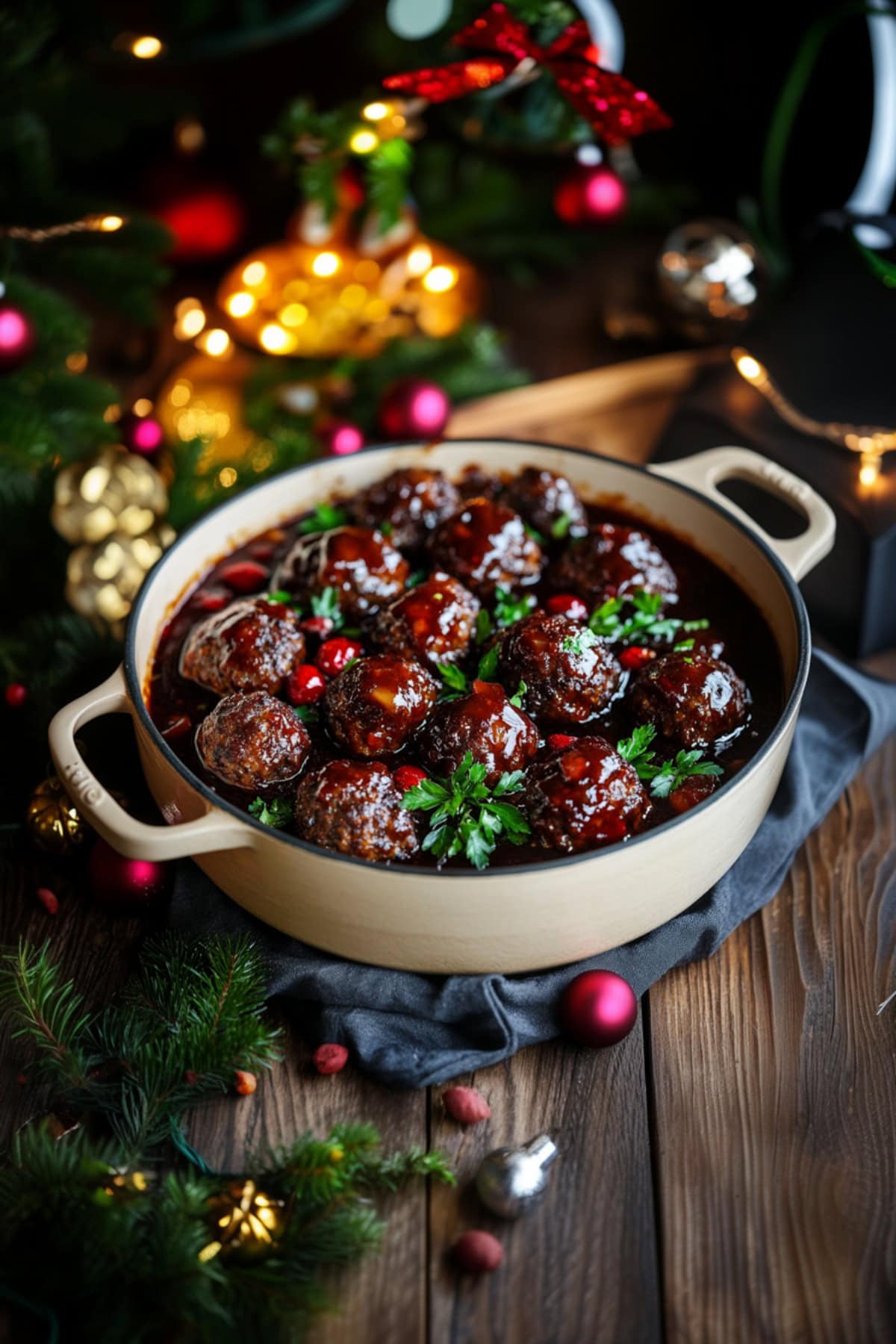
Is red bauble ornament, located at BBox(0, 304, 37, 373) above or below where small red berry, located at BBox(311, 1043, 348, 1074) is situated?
above

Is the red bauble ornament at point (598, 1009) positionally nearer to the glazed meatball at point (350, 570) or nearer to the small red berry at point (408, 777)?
the small red berry at point (408, 777)

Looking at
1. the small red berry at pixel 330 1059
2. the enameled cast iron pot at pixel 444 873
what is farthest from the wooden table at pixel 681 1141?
the enameled cast iron pot at pixel 444 873

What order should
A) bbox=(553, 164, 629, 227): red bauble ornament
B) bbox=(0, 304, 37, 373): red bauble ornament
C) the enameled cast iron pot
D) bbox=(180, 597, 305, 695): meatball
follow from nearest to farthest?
the enameled cast iron pot < bbox=(180, 597, 305, 695): meatball < bbox=(0, 304, 37, 373): red bauble ornament < bbox=(553, 164, 629, 227): red bauble ornament

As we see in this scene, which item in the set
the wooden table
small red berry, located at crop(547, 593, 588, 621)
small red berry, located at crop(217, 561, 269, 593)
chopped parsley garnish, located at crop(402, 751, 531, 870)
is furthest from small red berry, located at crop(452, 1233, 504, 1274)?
small red berry, located at crop(217, 561, 269, 593)

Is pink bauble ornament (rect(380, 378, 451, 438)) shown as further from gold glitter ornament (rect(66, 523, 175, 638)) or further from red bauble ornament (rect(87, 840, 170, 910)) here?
red bauble ornament (rect(87, 840, 170, 910))

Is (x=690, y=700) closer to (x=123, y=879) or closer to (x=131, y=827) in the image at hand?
(x=131, y=827)

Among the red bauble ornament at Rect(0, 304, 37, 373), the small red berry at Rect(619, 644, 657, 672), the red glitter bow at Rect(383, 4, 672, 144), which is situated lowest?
the small red berry at Rect(619, 644, 657, 672)
